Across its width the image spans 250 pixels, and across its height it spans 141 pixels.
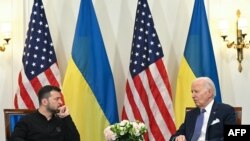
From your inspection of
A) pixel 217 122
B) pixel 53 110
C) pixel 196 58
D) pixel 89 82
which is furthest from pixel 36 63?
pixel 217 122

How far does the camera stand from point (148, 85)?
20.8ft

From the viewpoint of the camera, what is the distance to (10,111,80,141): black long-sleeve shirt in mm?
4836

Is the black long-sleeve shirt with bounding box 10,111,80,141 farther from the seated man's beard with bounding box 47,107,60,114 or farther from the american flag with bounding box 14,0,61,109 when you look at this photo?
the american flag with bounding box 14,0,61,109

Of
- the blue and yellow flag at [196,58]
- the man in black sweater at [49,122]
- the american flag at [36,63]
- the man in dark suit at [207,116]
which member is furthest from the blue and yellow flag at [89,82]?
the man in dark suit at [207,116]

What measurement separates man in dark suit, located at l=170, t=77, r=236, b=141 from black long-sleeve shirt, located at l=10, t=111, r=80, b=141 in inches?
40.9

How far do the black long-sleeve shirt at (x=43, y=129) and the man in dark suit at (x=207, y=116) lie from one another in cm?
104

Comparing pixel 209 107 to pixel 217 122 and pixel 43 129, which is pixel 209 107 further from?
pixel 43 129

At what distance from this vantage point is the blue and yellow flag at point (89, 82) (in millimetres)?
6293

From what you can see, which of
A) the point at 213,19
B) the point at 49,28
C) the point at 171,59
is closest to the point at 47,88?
the point at 49,28

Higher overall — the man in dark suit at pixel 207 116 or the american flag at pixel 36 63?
the american flag at pixel 36 63

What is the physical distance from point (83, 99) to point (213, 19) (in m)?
1.99

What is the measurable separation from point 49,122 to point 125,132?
115 centimetres

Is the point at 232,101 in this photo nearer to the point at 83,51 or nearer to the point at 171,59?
the point at 171,59

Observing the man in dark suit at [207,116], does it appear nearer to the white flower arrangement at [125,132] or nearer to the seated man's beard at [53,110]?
the white flower arrangement at [125,132]
